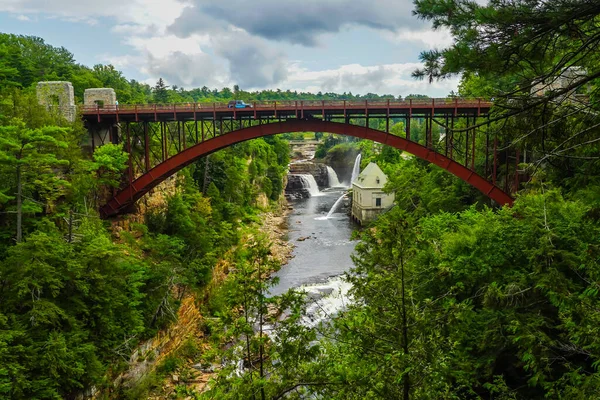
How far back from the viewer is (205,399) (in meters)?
6.66

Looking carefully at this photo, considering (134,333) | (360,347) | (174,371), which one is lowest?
(174,371)

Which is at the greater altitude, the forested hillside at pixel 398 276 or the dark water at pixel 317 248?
the forested hillside at pixel 398 276

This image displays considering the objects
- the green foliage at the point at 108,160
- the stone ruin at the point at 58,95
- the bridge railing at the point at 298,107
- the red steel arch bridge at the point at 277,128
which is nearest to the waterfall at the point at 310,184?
the red steel arch bridge at the point at 277,128

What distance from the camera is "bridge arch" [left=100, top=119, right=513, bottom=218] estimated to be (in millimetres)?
22859

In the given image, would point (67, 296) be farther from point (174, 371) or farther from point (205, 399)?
Result: point (205, 399)

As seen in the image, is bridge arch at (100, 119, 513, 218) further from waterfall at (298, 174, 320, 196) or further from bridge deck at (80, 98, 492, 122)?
waterfall at (298, 174, 320, 196)

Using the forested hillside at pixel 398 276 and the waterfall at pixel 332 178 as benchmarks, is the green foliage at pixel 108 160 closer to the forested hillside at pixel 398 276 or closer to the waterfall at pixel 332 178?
the forested hillside at pixel 398 276

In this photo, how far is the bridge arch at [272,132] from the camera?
2286cm

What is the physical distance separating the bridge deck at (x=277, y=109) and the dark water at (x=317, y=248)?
27.9 ft

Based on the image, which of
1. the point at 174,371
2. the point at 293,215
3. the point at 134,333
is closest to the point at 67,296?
the point at 134,333

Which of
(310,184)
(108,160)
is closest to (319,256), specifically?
(108,160)

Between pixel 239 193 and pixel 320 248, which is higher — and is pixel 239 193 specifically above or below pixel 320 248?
above

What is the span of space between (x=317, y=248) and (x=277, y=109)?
553 inches

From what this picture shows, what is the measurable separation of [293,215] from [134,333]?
32848 mm
